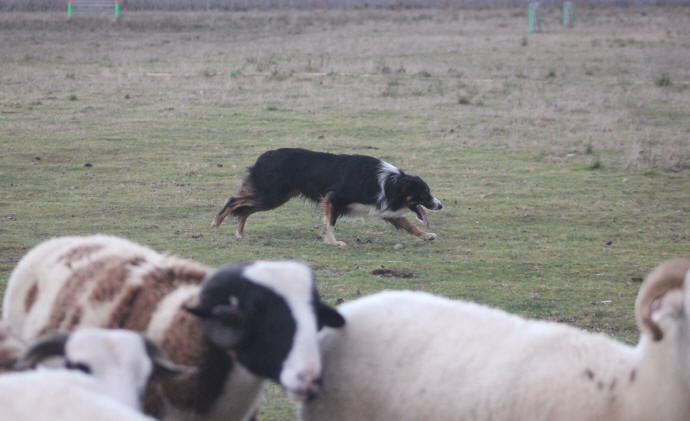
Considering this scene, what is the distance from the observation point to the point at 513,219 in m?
9.93

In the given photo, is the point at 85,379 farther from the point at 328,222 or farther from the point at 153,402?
the point at 328,222

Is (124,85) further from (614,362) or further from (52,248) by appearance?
(614,362)

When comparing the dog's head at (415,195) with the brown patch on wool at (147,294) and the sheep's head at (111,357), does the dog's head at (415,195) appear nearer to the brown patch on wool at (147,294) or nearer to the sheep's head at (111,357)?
the brown patch on wool at (147,294)

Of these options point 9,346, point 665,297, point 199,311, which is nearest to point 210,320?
point 199,311

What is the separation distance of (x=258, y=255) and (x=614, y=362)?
5.20m

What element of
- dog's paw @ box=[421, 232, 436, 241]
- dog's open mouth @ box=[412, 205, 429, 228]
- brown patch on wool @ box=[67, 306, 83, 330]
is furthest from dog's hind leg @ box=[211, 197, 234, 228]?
brown patch on wool @ box=[67, 306, 83, 330]

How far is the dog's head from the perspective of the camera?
9383 millimetres

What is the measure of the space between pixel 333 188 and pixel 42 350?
6.31m

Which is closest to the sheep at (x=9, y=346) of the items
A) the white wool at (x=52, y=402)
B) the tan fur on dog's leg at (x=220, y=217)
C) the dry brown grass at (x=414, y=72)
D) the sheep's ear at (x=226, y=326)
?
the sheep's ear at (x=226, y=326)

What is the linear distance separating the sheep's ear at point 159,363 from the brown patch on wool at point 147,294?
574mm

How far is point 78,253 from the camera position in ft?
14.9

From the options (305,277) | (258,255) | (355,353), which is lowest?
(258,255)

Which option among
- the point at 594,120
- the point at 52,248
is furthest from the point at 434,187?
the point at 52,248

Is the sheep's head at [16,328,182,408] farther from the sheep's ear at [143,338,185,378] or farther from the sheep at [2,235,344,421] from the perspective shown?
the sheep at [2,235,344,421]
